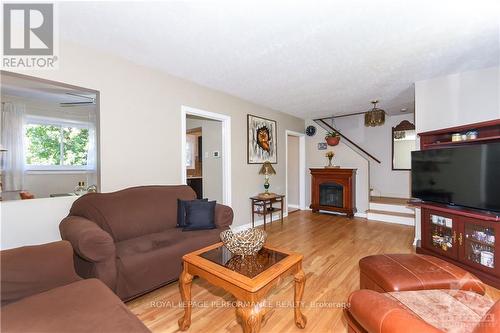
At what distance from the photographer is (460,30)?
1987 mm

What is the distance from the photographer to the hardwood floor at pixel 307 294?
1.72 metres

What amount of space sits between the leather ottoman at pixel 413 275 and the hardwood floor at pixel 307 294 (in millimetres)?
472

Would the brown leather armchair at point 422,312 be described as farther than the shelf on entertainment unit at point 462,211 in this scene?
No

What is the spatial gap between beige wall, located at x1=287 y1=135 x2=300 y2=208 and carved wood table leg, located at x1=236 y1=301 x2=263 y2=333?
4.91 m

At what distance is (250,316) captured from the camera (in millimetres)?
1248

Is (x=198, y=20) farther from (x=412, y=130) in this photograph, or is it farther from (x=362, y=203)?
(x=412, y=130)

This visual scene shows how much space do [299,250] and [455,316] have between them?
2.09m

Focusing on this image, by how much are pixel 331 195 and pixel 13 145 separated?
6006mm

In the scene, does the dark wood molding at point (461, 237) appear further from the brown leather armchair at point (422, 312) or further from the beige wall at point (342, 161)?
the beige wall at point (342, 161)

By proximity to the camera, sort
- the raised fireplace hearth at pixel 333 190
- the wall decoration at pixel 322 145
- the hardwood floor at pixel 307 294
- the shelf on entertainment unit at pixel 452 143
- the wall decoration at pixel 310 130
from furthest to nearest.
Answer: the wall decoration at pixel 310 130
the wall decoration at pixel 322 145
the raised fireplace hearth at pixel 333 190
the shelf on entertainment unit at pixel 452 143
the hardwood floor at pixel 307 294

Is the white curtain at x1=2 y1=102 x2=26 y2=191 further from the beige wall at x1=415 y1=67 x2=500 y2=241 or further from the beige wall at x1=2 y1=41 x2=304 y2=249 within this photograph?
the beige wall at x1=415 y1=67 x2=500 y2=241

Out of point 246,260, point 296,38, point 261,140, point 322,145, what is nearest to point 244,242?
point 246,260

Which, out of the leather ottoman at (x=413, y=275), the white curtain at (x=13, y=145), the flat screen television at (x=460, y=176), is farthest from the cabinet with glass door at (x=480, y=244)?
the white curtain at (x=13, y=145)

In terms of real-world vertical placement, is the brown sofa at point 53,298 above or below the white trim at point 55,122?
below
